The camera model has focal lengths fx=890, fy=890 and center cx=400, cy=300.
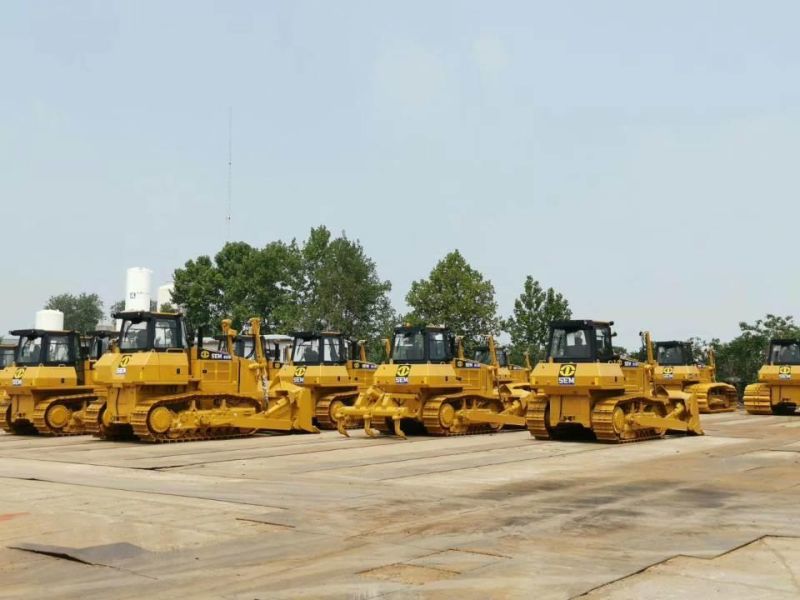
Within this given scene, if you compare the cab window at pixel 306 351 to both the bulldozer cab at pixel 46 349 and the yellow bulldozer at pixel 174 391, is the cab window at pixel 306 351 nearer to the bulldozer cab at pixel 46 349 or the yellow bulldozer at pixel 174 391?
the yellow bulldozer at pixel 174 391

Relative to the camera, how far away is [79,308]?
116 meters

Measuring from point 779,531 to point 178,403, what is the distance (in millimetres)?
15988

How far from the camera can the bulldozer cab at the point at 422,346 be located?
24047 mm

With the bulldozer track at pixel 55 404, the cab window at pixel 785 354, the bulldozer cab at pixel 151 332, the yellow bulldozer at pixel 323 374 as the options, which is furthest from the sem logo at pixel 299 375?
the cab window at pixel 785 354

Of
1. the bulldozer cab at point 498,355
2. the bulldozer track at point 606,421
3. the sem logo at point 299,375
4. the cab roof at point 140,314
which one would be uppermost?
the cab roof at point 140,314

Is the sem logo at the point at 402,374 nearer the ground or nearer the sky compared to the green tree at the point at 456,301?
nearer the ground

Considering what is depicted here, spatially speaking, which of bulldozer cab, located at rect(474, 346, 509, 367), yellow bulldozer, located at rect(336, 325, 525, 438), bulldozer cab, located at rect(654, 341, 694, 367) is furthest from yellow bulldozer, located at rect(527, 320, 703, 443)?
bulldozer cab, located at rect(654, 341, 694, 367)

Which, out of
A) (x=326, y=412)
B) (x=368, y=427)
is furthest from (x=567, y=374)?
(x=326, y=412)

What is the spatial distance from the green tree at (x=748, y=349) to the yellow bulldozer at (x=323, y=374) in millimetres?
30806

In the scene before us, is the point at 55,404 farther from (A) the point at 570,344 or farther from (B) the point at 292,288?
(B) the point at 292,288

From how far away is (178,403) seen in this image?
880 inches

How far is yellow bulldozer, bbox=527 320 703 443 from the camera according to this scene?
67.6 feet

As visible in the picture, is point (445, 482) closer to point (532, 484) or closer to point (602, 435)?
point (532, 484)

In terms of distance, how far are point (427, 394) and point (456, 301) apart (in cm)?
2721
